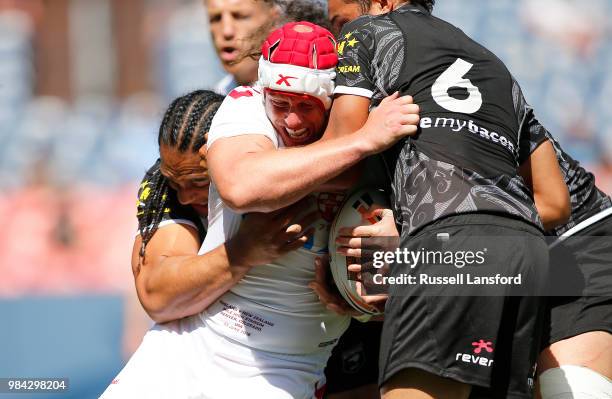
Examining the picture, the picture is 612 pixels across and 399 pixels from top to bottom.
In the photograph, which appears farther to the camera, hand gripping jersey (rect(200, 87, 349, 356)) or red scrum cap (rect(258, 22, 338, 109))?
hand gripping jersey (rect(200, 87, 349, 356))

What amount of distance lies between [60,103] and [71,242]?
1.98 metres

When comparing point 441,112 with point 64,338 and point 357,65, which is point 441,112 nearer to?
point 357,65

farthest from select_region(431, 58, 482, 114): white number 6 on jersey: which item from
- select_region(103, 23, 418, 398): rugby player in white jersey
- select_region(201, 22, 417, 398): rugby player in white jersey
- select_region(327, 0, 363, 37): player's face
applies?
select_region(327, 0, 363, 37): player's face

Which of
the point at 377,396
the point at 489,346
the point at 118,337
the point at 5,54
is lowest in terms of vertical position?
the point at 118,337

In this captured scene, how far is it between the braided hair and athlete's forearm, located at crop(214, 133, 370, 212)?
2.23 ft

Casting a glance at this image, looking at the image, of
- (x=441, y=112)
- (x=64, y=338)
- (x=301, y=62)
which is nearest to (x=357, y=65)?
(x=301, y=62)

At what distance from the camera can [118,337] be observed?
10.1 meters

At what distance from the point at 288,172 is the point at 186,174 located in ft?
2.66

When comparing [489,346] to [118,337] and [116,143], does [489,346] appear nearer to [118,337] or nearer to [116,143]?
[118,337]

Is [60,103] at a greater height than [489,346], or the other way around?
[60,103]

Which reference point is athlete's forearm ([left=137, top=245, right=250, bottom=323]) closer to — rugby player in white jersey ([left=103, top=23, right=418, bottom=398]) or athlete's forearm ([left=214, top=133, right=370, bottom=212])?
rugby player in white jersey ([left=103, top=23, right=418, bottom=398])

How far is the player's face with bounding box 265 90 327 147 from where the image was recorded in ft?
11.3

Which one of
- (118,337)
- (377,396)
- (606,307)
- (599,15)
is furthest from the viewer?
(599,15)

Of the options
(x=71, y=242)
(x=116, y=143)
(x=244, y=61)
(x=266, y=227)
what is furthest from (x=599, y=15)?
(x=266, y=227)
